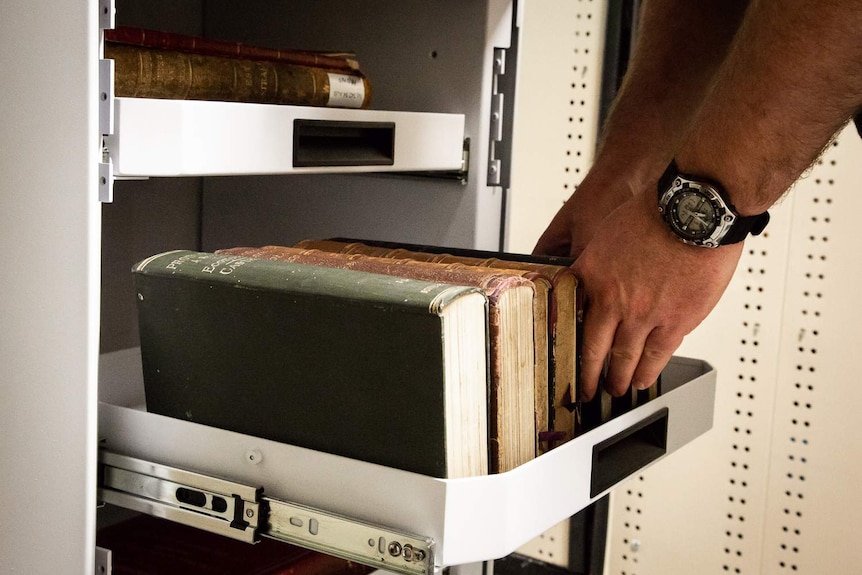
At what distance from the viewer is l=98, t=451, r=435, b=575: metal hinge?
1.98ft

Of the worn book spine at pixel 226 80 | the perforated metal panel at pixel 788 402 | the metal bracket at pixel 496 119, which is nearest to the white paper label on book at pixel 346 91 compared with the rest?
the worn book spine at pixel 226 80

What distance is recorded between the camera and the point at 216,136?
0.72 metres

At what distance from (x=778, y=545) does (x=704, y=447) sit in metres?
0.19

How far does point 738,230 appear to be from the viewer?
810mm

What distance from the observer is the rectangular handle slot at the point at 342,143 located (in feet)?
2.74

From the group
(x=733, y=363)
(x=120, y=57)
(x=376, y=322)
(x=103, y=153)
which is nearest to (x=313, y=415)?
(x=376, y=322)

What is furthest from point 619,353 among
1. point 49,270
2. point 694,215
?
point 49,270

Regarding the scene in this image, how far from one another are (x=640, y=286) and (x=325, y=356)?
301 millimetres

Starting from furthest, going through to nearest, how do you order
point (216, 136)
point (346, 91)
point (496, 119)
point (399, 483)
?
1. point (496, 119)
2. point (346, 91)
3. point (216, 136)
4. point (399, 483)

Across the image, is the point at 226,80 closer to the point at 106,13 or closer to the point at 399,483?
the point at 106,13

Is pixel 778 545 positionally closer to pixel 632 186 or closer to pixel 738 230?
pixel 632 186

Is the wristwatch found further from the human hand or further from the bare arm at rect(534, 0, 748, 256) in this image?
the bare arm at rect(534, 0, 748, 256)

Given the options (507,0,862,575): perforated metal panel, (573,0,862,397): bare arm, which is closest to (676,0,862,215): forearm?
(573,0,862,397): bare arm

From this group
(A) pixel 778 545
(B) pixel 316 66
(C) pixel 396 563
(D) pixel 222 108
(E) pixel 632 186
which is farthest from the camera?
(A) pixel 778 545
